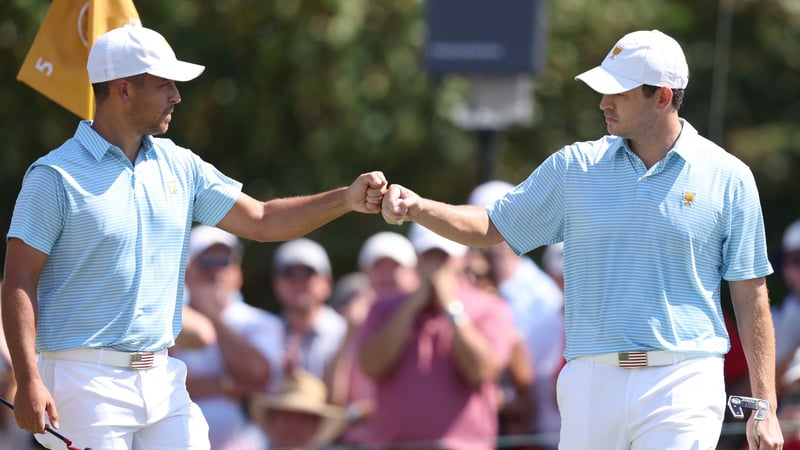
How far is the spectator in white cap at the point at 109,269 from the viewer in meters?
5.70

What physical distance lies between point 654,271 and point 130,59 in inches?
90.3

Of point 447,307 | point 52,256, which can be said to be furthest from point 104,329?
point 447,307

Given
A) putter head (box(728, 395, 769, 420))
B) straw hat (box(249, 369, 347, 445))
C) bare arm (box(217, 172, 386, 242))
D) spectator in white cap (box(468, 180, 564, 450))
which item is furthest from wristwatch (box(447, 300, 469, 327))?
A: putter head (box(728, 395, 769, 420))

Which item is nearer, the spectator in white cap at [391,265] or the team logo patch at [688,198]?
the team logo patch at [688,198]

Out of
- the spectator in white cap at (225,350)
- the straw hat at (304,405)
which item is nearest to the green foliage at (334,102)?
the spectator in white cap at (225,350)

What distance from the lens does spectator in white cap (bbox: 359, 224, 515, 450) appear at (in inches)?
335

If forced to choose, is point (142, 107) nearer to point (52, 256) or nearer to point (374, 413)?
point (52, 256)

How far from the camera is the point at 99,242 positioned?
19.0 ft

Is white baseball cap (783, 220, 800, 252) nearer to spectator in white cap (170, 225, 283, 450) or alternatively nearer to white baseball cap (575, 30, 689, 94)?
spectator in white cap (170, 225, 283, 450)

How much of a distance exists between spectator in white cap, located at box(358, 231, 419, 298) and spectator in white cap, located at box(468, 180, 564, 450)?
25.4 inches

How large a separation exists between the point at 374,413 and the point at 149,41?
352 centimetres

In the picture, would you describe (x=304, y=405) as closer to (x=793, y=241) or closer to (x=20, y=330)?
(x=793, y=241)

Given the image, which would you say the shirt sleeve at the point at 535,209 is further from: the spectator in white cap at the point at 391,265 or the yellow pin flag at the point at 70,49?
the spectator in white cap at the point at 391,265

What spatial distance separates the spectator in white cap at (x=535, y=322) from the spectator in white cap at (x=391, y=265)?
65cm
